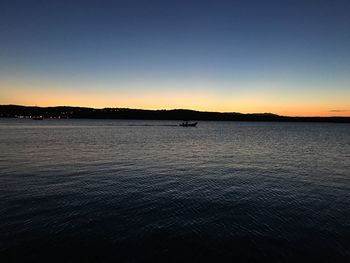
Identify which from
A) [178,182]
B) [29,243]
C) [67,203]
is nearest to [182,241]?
[29,243]

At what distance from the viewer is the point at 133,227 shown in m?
15.4

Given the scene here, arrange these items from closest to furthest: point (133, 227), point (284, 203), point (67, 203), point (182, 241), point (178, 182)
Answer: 1. point (182, 241)
2. point (133, 227)
3. point (67, 203)
4. point (284, 203)
5. point (178, 182)

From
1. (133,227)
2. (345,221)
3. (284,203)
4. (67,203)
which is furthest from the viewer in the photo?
(284,203)

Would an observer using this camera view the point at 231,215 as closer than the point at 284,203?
Yes

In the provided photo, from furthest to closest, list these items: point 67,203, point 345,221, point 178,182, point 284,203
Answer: point 178,182 < point 284,203 < point 67,203 < point 345,221

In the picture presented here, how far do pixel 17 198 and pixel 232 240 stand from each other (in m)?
16.1

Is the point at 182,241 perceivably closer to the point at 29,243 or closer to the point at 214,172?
the point at 29,243

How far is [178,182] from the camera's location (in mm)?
26578

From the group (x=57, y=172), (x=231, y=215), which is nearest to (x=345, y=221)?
(x=231, y=215)

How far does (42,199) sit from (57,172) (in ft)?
34.4

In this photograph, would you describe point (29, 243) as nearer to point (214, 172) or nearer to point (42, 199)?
point (42, 199)

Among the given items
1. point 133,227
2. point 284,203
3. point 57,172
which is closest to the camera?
point 133,227

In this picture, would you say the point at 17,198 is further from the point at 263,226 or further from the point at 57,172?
the point at 263,226

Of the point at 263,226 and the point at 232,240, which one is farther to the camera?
the point at 263,226
